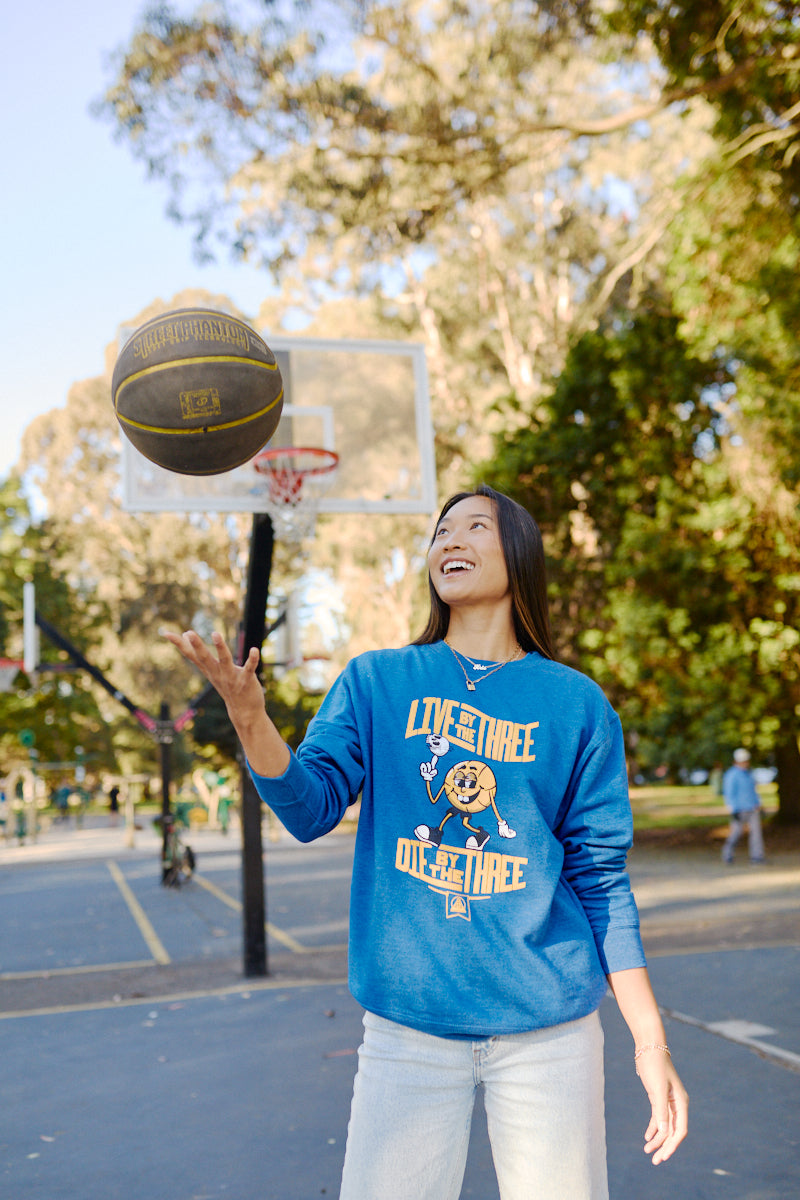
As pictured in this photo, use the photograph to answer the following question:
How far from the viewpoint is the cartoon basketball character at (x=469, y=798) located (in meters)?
2.07

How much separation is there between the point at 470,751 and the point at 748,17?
476 inches

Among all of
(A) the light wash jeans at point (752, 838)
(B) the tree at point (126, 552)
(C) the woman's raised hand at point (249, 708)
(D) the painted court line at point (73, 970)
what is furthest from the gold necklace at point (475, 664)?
(B) the tree at point (126, 552)

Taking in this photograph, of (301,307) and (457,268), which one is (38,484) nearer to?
(301,307)

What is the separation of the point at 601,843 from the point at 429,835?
14.2 inches

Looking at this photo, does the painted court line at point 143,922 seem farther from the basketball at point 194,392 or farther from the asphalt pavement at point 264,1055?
the basketball at point 194,392

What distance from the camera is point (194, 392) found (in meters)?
3.19

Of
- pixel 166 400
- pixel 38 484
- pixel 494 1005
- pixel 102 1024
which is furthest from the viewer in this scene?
pixel 38 484

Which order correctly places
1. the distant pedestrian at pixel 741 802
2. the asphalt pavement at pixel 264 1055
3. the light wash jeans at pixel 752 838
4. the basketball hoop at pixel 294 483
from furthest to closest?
the distant pedestrian at pixel 741 802
the light wash jeans at pixel 752 838
the basketball hoop at pixel 294 483
the asphalt pavement at pixel 264 1055

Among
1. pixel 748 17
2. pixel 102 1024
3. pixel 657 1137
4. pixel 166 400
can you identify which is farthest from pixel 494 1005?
pixel 748 17

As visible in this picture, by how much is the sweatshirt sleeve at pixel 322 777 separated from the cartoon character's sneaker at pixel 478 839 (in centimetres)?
26

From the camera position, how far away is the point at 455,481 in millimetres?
25047

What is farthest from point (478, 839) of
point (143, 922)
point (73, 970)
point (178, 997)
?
point (143, 922)

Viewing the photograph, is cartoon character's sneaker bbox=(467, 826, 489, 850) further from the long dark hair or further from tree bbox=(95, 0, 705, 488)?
tree bbox=(95, 0, 705, 488)

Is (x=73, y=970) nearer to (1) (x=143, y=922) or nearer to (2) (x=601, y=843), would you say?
(1) (x=143, y=922)
